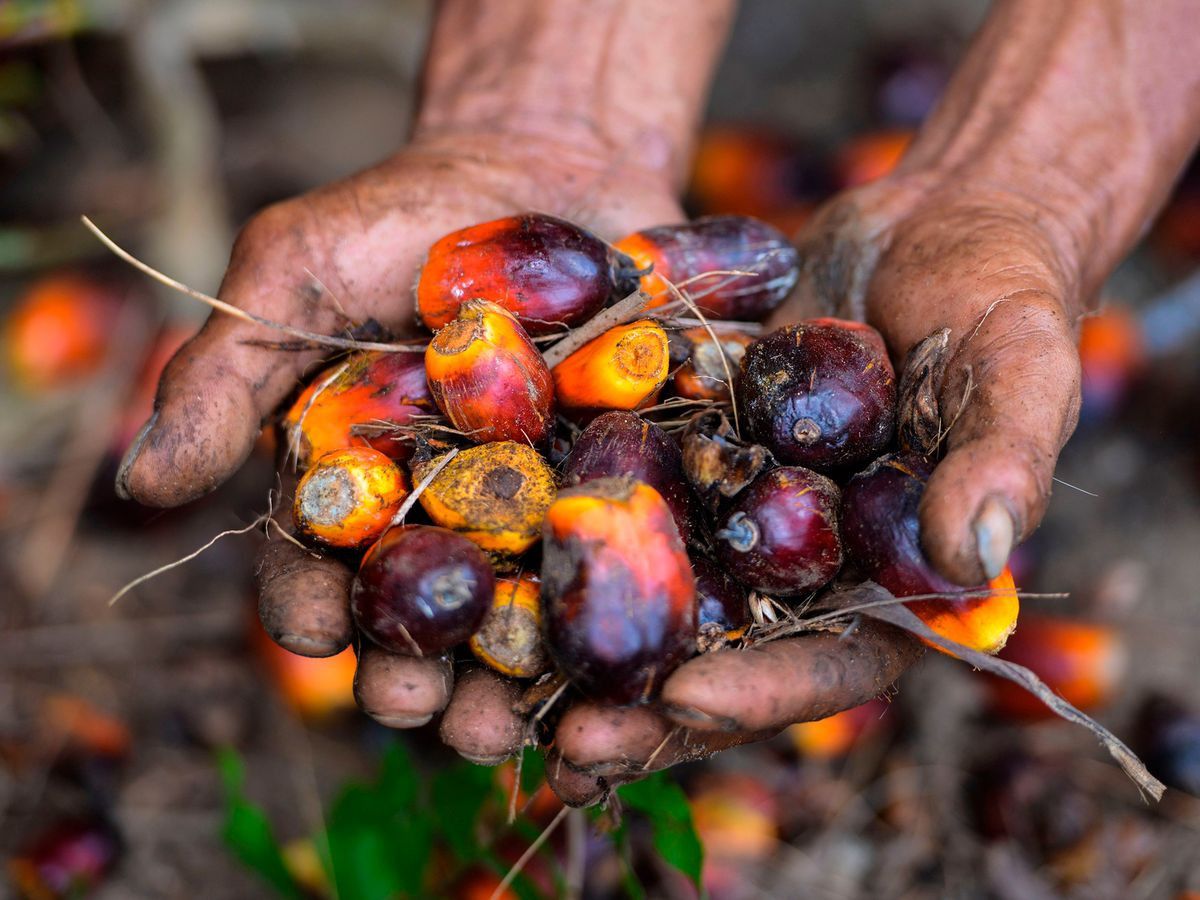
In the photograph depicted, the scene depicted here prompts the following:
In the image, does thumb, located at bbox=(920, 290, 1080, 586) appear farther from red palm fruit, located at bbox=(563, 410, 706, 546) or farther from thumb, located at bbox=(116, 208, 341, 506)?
thumb, located at bbox=(116, 208, 341, 506)

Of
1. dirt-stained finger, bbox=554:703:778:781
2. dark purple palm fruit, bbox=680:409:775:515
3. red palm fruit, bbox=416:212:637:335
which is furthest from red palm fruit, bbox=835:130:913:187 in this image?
dirt-stained finger, bbox=554:703:778:781

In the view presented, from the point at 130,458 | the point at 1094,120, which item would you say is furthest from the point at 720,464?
the point at 1094,120

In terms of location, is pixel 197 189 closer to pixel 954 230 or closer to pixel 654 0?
pixel 654 0

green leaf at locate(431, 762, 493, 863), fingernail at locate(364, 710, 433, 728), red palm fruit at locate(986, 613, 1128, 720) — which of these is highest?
fingernail at locate(364, 710, 433, 728)

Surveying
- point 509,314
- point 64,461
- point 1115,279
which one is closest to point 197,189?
point 64,461

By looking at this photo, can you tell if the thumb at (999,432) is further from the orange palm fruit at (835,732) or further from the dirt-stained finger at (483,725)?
the orange palm fruit at (835,732)

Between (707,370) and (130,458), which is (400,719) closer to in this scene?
(130,458)
